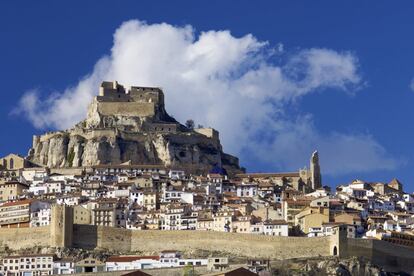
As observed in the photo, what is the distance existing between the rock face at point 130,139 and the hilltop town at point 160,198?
0.07m

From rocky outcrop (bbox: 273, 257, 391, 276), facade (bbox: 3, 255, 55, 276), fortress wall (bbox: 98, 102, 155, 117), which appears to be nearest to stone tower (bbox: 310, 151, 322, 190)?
fortress wall (bbox: 98, 102, 155, 117)

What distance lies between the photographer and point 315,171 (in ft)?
305

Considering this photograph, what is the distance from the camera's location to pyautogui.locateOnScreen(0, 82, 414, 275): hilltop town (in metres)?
69.2

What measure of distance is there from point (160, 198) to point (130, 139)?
11357 mm

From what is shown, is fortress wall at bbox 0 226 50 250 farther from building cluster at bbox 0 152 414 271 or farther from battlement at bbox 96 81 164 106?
battlement at bbox 96 81 164 106

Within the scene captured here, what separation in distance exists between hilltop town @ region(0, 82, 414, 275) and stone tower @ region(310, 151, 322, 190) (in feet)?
0.32

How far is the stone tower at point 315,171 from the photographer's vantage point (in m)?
92.2

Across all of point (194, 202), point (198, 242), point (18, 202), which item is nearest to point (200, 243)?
point (198, 242)

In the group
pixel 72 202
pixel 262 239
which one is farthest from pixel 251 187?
pixel 262 239

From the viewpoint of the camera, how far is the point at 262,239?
69500 millimetres

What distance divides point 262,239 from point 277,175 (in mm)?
23610

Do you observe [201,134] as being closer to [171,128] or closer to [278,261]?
[171,128]

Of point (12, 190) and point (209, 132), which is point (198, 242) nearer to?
point (12, 190)

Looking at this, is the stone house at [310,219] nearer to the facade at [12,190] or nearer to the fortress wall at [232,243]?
the fortress wall at [232,243]
